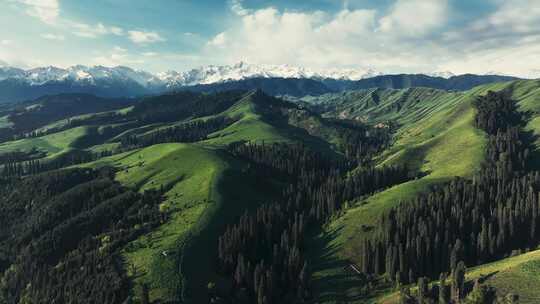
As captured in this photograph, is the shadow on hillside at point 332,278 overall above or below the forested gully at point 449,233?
below

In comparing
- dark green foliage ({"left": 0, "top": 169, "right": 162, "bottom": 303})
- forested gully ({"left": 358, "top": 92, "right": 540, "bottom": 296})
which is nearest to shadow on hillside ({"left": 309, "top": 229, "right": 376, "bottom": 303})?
forested gully ({"left": 358, "top": 92, "right": 540, "bottom": 296})

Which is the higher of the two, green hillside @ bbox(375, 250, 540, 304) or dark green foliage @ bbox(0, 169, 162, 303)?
green hillside @ bbox(375, 250, 540, 304)

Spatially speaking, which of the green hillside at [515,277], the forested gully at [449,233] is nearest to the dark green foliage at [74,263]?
the forested gully at [449,233]

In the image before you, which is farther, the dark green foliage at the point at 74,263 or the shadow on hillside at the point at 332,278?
the dark green foliage at the point at 74,263

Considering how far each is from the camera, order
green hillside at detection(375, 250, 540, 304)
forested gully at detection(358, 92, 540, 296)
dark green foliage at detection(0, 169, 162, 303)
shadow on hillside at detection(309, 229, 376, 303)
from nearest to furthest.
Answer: green hillside at detection(375, 250, 540, 304) → shadow on hillside at detection(309, 229, 376, 303) → dark green foliage at detection(0, 169, 162, 303) → forested gully at detection(358, 92, 540, 296)

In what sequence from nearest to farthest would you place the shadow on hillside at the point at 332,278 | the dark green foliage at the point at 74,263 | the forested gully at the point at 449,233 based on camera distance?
the shadow on hillside at the point at 332,278 < the dark green foliage at the point at 74,263 < the forested gully at the point at 449,233

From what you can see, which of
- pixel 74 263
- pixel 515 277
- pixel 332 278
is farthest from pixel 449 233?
pixel 74 263

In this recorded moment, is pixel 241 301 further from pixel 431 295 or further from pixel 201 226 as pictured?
pixel 431 295

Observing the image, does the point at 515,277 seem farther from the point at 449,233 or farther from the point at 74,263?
the point at 74,263

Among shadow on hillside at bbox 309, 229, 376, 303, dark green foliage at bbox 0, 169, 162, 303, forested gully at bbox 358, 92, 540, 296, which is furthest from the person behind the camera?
forested gully at bbox 358, 92, 540, 296

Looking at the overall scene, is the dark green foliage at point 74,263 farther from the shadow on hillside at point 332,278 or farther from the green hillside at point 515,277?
the green hillside at point 515,277

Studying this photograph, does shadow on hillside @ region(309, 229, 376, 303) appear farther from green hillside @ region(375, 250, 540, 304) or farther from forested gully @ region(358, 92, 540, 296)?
green hillside @ region(375, 250, 540, 304)
